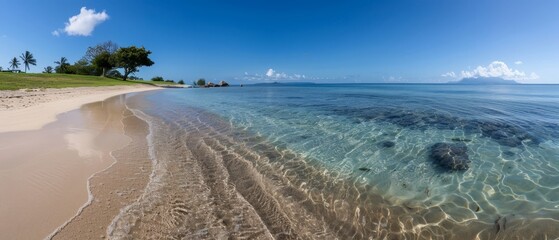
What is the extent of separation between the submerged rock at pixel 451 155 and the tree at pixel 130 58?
83.4 m

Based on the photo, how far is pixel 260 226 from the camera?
4320mm

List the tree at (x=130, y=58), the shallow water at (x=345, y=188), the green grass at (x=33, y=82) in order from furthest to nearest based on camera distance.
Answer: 1. the tree at (x=130, y=58)
2. the green grass at (x=33, y=82)
3. the shallow water at (x=345, y=188)

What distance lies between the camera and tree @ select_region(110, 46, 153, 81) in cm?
7412

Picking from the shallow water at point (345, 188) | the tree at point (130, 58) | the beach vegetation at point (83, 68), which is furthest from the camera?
the beach vegetation at point (83, 68)

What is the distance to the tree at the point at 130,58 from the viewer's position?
7412 centimetres

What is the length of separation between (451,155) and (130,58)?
→ 8489cm

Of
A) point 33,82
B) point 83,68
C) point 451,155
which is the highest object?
point 83,68

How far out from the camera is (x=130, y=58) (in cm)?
7469

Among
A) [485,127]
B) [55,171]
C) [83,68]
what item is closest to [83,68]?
[83,68]

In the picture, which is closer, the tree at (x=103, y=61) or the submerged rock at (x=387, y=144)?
the submerged rock at (x=387, y=144)

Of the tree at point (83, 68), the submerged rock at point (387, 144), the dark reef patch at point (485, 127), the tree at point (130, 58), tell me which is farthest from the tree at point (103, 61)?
the submerged rock at point (387, 144)

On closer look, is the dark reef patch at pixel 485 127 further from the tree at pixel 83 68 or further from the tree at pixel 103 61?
the tree at pixel 83 68

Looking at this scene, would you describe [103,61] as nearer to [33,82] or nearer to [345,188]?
[33,82]

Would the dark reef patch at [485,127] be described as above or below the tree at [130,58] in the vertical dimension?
below
